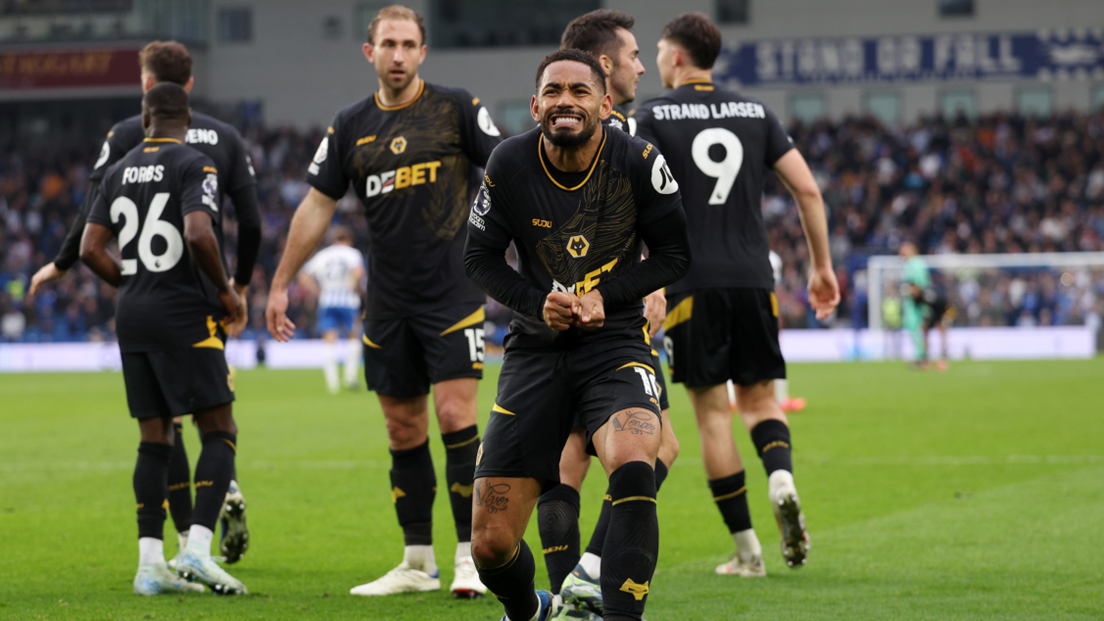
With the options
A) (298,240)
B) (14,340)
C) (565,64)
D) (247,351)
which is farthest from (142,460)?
(14,340)

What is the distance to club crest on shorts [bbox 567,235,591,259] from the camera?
3945 mm

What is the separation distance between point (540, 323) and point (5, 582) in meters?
3.00

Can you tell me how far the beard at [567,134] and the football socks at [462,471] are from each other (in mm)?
1826

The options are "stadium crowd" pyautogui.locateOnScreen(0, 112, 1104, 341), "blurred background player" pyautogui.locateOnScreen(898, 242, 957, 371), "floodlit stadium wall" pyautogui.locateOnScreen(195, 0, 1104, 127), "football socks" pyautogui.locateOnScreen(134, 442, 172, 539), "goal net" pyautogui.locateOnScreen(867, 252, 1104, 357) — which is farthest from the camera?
"floodlit stadium wall" pyautogui.locateOnScreen(195, 0, 1104, 127)

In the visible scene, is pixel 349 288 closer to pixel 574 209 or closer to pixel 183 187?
pixel 183 187

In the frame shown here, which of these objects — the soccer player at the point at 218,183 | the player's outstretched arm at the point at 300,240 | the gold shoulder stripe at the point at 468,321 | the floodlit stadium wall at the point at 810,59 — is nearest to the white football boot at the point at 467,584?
the gold shoulder stripe at the point at 468,321

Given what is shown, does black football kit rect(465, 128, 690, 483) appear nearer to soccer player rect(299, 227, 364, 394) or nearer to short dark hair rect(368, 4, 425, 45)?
short dark hair rect(368, 4, 425, 45)

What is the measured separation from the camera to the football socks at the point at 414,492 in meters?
5.38

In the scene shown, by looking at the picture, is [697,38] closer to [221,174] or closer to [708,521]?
[221,174]

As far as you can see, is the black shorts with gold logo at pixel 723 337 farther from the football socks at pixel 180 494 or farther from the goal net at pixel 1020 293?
the goal net at pixel 1020 293

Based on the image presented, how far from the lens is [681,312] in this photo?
5.52 m

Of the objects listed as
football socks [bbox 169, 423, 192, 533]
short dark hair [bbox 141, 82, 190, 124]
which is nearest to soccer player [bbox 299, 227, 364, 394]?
football socks [bbox 169, 423, 192, 533]

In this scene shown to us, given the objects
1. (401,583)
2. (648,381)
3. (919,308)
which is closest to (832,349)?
(919,308)

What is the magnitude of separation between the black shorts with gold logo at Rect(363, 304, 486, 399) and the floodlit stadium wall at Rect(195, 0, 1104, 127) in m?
32.4
